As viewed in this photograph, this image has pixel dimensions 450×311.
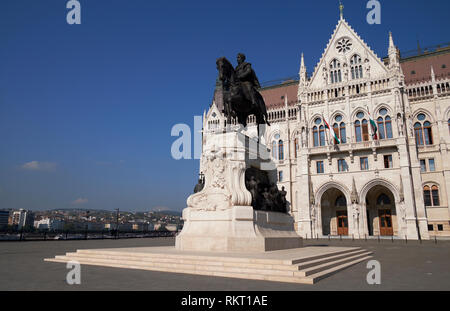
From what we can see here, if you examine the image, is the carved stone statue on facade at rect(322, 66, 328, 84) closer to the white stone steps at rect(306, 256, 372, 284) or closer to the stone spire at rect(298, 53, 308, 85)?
the stone spire at rect(298, 53, 308, 85)

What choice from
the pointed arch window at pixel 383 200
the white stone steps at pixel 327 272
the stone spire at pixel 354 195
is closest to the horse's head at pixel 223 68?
the white stone steps at pixel 327 272

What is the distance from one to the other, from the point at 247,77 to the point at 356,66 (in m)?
34.0

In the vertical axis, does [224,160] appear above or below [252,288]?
above

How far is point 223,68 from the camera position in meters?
14.2

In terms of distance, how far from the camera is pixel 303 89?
45438 mm

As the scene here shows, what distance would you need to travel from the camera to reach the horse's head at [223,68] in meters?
14.1

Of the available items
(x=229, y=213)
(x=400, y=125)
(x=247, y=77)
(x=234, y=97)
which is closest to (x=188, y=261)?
(x=229, y=213)

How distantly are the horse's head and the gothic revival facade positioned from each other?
98.1 feet

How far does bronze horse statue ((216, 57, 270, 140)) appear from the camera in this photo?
1413cm

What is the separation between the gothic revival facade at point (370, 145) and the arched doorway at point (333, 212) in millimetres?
129

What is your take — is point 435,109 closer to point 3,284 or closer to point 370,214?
point 370,214

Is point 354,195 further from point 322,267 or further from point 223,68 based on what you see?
point 322,267
